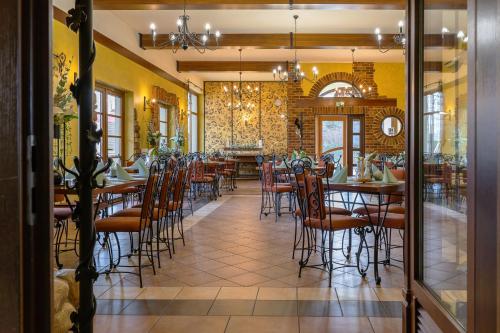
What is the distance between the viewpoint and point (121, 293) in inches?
120

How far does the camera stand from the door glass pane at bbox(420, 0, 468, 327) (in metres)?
1.18

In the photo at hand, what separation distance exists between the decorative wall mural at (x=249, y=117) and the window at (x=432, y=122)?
544 inches

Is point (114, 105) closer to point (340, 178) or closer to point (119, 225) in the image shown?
point (119, 225)

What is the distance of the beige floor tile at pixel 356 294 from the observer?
2.92 m

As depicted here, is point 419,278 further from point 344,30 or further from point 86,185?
point 344,30

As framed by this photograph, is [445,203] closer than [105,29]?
Yes

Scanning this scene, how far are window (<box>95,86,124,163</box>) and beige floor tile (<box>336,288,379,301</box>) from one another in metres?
5.95

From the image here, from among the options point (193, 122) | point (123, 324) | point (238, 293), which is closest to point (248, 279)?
point (238, 293)

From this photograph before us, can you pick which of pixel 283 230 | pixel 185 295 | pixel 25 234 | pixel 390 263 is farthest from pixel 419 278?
pixel 283 230

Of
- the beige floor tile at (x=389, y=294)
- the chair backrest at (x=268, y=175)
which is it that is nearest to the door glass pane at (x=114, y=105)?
the chair backrest at (x=268, y=175)

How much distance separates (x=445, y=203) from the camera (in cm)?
145

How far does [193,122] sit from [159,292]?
40.9ft

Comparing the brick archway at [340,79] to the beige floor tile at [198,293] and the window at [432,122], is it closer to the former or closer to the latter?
the beige floor tile at [198,293]

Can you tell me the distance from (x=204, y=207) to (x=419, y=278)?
6249 millimetres
